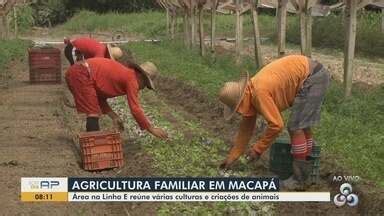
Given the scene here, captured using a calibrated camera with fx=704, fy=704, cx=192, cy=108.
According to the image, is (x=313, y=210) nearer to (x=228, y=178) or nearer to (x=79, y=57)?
(x=228, y=178)

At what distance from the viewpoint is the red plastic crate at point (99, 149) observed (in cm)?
829

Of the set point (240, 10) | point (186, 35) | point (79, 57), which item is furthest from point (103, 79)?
point (186, 35)

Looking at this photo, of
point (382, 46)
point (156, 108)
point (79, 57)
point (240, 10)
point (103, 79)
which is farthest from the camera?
point (382, 46)

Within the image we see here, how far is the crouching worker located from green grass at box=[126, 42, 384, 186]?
0.62 metres

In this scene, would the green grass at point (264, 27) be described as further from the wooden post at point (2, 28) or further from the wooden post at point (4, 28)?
the wooden post at point (2, 28)

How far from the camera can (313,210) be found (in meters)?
6.85

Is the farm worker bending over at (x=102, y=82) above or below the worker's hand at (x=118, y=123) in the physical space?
above

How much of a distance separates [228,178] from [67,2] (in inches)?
1987

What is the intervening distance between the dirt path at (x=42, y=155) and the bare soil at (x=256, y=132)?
137 cm

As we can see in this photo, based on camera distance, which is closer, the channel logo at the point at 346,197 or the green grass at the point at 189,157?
the green grass at the point at 189,157

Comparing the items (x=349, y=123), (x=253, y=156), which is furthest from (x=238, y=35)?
(x=253, y=156)

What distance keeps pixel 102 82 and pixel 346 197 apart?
3.54m

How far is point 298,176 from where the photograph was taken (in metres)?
7.30

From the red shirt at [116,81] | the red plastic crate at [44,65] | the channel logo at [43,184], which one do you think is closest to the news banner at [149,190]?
the channel logo at [43,184]
